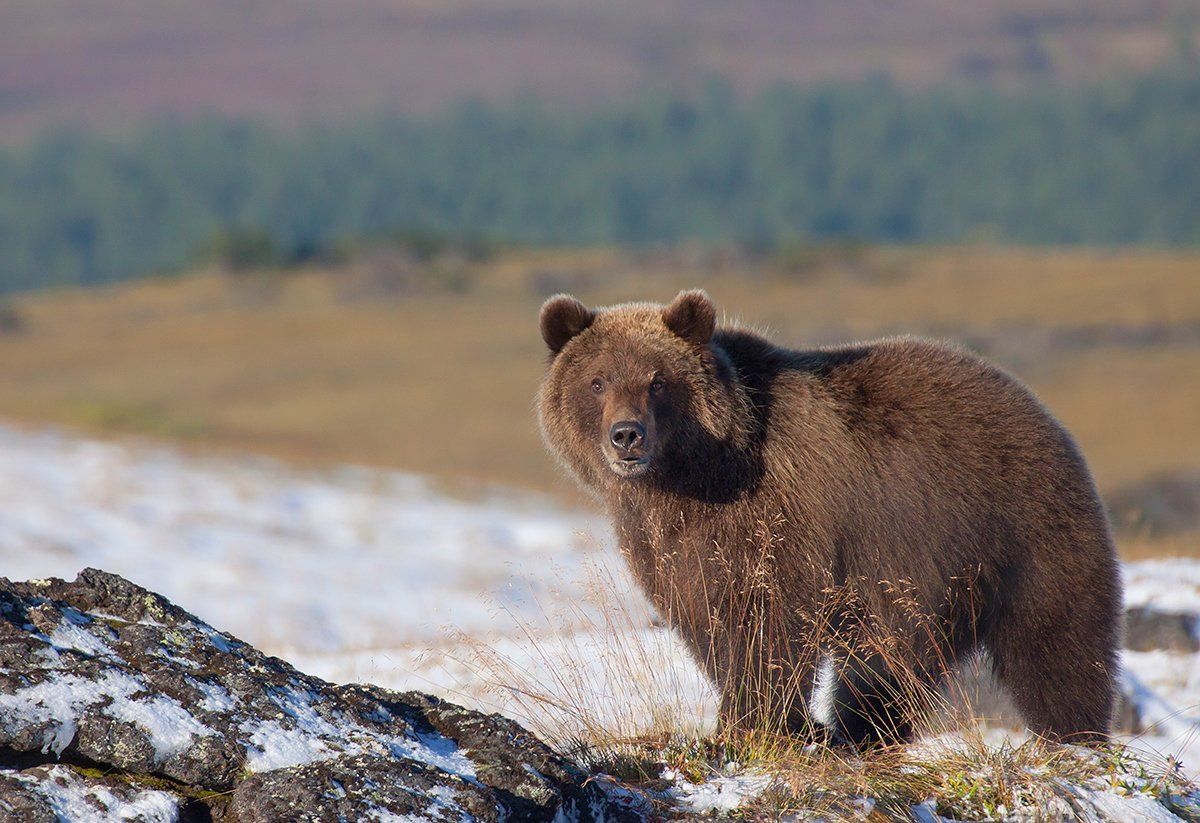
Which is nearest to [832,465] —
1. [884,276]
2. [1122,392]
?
[1122,392]

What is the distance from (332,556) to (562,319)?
12781mm

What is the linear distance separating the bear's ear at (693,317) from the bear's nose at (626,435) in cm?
71

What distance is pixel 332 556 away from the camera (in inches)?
739

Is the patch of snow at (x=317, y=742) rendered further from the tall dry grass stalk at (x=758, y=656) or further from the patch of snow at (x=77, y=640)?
the tall dry grass stalk at (x=758, y=656)

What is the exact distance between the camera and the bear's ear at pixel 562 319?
6719mm

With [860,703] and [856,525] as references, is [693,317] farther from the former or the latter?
[860,703]

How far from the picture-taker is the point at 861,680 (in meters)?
6.70

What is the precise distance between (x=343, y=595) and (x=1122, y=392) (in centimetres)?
4087

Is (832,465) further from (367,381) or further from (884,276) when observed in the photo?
(884,276)

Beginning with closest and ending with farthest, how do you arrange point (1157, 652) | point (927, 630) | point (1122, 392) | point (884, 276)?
point (927, 630) → point (1157, 652) → point (1122, 392) → point (884, 276)

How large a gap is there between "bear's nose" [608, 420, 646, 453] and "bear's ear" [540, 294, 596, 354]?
2.76 feet

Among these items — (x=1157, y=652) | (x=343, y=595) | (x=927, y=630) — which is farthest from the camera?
(x=343, y=595)

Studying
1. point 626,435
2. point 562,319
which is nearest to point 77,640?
point 626,435

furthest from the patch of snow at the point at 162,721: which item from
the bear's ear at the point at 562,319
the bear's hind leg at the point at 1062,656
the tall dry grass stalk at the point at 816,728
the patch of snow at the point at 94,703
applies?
the bear's hind leg at the point at 1062,656
